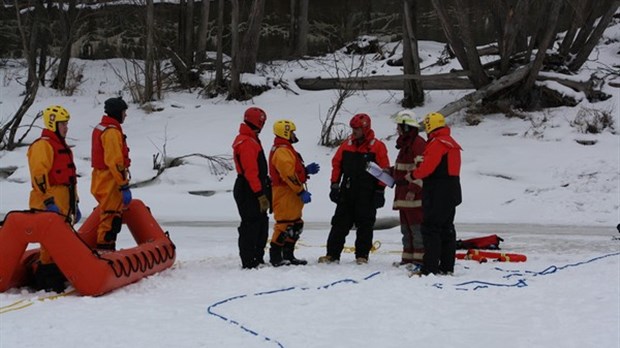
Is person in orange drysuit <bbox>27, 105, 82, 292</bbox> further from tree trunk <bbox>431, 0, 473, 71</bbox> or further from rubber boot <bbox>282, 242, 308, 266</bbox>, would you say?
tree trunk <bbox>431, 0, 473, 71</bbox>

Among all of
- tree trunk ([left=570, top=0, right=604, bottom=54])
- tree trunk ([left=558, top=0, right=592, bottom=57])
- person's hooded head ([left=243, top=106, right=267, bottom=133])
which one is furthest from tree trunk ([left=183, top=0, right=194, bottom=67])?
person's hooded head ([left=243, top=106, right=267, bottom=133])

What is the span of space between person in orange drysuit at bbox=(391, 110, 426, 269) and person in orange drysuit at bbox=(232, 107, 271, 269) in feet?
4.51

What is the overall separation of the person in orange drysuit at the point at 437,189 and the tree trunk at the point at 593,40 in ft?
38.2

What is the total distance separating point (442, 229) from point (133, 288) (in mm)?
2905

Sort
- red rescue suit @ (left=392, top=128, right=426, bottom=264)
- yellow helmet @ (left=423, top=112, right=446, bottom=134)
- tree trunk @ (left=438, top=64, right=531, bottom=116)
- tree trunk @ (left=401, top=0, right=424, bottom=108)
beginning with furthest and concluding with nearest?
tree trunk @ (left=401, top=0, right=424, bottom=108)
tree trunk @ (left=438, top=64, right=531, bottom=116)
red rescue suit @ (left=392, top=128, right=426, bottom=264)
yellow helmet @ (left=423, top=112, right=446, bottom=134)

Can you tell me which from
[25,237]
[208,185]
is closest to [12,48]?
[208,185]

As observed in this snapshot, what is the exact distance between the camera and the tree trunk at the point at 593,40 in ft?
56.2

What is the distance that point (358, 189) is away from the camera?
786 centimetres

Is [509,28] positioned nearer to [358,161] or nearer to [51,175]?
[358,161]

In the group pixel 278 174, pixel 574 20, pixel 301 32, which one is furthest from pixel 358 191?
pixel 301 32

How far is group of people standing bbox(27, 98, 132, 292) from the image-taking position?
21.5ft

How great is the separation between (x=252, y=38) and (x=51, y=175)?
46.7 feet

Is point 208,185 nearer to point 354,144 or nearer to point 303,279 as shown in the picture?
point 354,144

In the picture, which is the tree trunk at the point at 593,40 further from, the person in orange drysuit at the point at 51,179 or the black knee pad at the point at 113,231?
the person in orange drysuit at the point at 51,179
